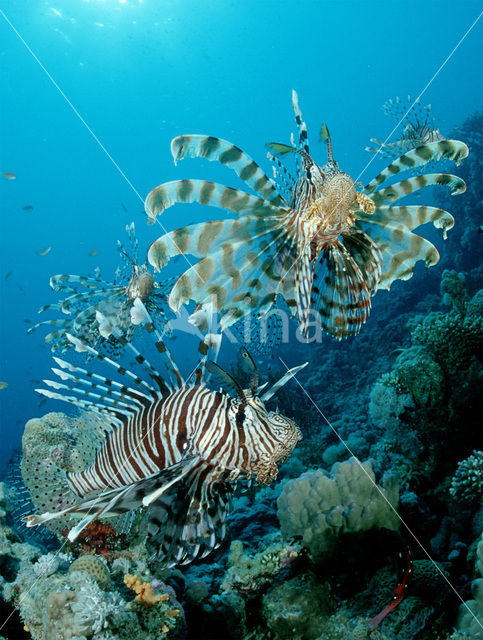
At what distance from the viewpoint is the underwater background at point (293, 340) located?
9.80 ft

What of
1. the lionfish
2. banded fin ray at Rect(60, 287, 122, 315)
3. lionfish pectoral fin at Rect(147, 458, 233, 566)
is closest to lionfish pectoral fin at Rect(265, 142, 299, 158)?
the lionfish

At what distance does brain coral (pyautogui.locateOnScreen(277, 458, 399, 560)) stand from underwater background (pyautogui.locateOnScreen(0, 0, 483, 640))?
2 centimetres

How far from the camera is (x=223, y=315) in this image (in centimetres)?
278

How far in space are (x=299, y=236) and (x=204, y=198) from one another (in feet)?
2.34

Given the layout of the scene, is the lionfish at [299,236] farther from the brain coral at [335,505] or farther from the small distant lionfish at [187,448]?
the brain coral at [335,505]

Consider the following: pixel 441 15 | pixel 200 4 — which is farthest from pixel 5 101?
pixel 441 15

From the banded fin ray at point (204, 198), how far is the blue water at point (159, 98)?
5224 cm

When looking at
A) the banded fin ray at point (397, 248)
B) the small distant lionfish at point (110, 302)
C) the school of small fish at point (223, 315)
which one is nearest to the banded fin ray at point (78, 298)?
the small distant lionfish at point (110, 302)

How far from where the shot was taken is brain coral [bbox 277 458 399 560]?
3322mm

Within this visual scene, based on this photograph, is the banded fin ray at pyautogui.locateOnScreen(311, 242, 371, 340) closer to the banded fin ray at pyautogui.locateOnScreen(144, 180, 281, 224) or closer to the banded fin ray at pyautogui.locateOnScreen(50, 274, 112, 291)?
the banded fin ray at pyautogui.locateOnScreen(144, 180, 281, 224)

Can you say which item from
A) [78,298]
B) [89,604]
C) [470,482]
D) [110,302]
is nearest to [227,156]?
[89,604]

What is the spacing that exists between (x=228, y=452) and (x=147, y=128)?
74.0m

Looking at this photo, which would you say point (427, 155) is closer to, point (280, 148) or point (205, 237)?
point (280, 148)

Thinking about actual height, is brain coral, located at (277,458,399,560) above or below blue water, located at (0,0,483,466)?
below
